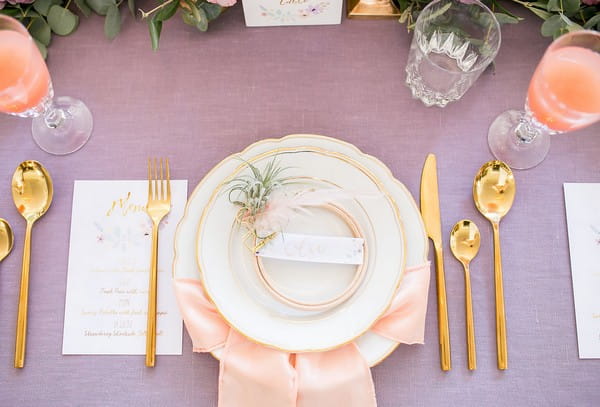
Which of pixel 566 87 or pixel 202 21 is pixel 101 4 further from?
pixel 566 87

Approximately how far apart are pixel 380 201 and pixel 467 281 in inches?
7.7

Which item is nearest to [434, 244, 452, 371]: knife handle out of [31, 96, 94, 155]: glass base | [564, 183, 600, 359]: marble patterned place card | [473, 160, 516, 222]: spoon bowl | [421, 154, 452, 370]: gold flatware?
[421, 154, 452, 370]: gold flatware

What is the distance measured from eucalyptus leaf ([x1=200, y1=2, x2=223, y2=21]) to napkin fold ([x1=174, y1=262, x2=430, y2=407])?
0.46 m

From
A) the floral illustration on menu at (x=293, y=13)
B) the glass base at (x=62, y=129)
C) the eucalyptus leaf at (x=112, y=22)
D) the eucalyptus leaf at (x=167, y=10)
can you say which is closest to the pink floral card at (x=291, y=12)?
the floral illustration on menu at (x=293, y=13)

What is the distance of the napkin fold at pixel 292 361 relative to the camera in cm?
71

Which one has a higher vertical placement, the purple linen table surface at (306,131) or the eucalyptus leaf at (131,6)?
the eucalyptus leaf at (131,6)

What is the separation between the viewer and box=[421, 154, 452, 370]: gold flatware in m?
0.75

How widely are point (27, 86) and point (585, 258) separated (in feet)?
3.01

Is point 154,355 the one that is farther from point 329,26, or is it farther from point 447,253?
point 329,26

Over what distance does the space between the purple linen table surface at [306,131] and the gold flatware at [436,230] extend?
0.02 metres

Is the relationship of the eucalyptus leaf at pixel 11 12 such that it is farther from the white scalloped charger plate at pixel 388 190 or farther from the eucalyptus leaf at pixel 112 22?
the white scalloped charger plate at pixel 388 190

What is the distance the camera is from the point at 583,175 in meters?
0.83

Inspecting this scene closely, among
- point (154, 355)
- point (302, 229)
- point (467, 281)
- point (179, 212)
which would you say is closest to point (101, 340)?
point (154, 355)

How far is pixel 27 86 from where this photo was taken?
0.72 metres
